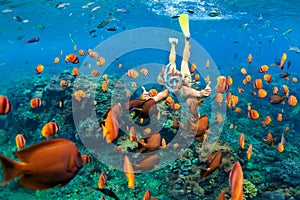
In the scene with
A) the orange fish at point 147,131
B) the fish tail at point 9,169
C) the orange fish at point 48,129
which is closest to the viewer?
the fish tail at point 9,169

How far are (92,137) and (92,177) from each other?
5.31ft

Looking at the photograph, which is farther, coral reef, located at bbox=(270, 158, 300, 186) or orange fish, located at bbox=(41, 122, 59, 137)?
coral reef, located at bbox=(270, 158, 300, 186)

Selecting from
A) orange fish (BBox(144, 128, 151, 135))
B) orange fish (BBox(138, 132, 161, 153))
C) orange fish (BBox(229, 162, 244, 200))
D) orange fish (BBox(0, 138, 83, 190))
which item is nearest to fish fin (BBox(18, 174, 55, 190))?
orange fish (BBox(0, 138, 83, 190))

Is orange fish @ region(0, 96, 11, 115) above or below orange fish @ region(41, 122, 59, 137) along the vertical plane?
above

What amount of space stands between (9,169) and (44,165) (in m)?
0.25

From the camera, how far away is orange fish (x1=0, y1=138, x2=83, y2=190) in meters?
1.87

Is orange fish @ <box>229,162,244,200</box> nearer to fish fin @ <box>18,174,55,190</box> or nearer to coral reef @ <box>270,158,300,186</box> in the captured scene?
fish fin @ <box>18,174,55,190</box>

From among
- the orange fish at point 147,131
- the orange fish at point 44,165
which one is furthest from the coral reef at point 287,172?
the orange fish at point 44,165

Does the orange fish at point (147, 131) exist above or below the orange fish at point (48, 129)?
below

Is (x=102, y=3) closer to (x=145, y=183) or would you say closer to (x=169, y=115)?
(x=169, y=115)

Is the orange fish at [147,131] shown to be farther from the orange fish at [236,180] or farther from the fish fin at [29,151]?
the fish fin at [29,151]

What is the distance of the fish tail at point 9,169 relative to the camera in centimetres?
179

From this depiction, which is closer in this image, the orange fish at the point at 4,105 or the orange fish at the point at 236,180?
the orange fish at the point at 236,180

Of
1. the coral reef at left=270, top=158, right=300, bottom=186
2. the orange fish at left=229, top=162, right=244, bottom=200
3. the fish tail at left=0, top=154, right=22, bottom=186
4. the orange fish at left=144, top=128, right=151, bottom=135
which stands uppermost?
the fish tail at left=0, top=154, right=22, bottom=186
